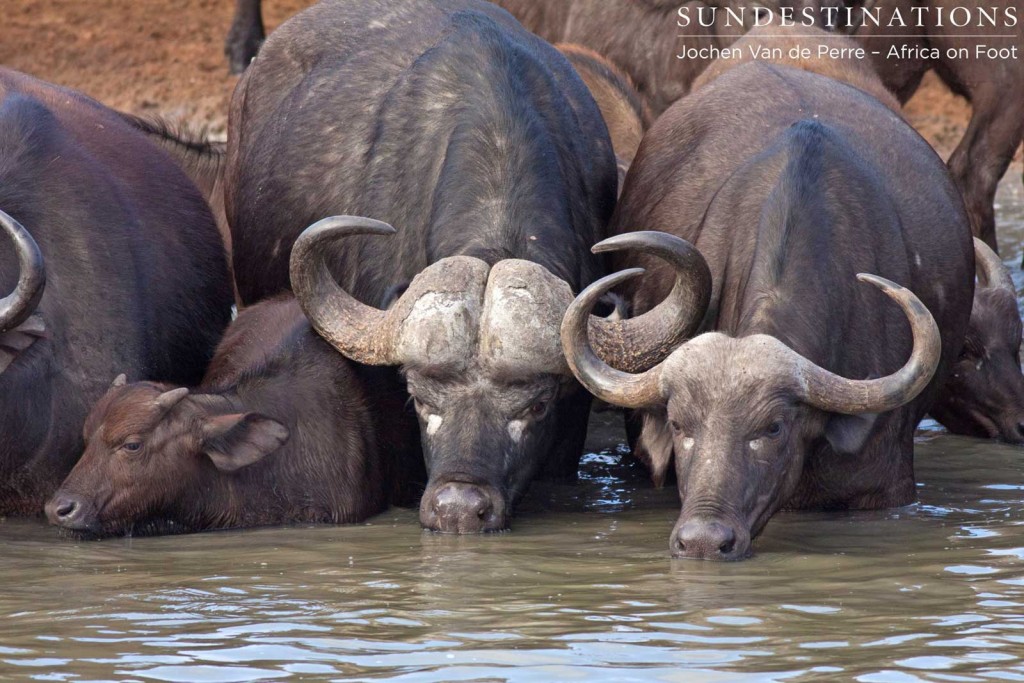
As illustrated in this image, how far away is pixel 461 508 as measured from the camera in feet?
27.4

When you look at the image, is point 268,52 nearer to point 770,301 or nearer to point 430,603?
point 770,301

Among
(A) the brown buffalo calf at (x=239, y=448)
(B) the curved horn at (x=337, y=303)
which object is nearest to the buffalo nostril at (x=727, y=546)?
(B) the curved horn at (x=337, y=303)

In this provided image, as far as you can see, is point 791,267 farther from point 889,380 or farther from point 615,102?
point 615,102

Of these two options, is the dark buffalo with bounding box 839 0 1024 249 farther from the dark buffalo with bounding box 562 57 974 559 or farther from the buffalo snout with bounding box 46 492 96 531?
the buffalo snout with bounding box 46 492 96 531

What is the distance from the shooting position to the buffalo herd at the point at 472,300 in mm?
8336

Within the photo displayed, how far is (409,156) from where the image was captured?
9820 mm

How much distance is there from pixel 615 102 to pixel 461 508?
17.1 feet

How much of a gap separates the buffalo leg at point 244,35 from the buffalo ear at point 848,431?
12554 millimetres

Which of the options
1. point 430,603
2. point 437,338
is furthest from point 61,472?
point 430,603

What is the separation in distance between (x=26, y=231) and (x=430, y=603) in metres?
2.64

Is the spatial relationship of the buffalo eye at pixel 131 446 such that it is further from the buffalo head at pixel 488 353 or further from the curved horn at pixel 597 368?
the curved horn at pixel 597 368

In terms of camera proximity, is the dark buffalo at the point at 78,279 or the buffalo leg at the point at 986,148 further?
the buffalo leg at the point at 986,148

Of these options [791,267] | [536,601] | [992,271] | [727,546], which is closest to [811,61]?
[992,271]

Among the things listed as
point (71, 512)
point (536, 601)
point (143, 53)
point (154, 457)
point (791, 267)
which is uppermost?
point (143, 53)
